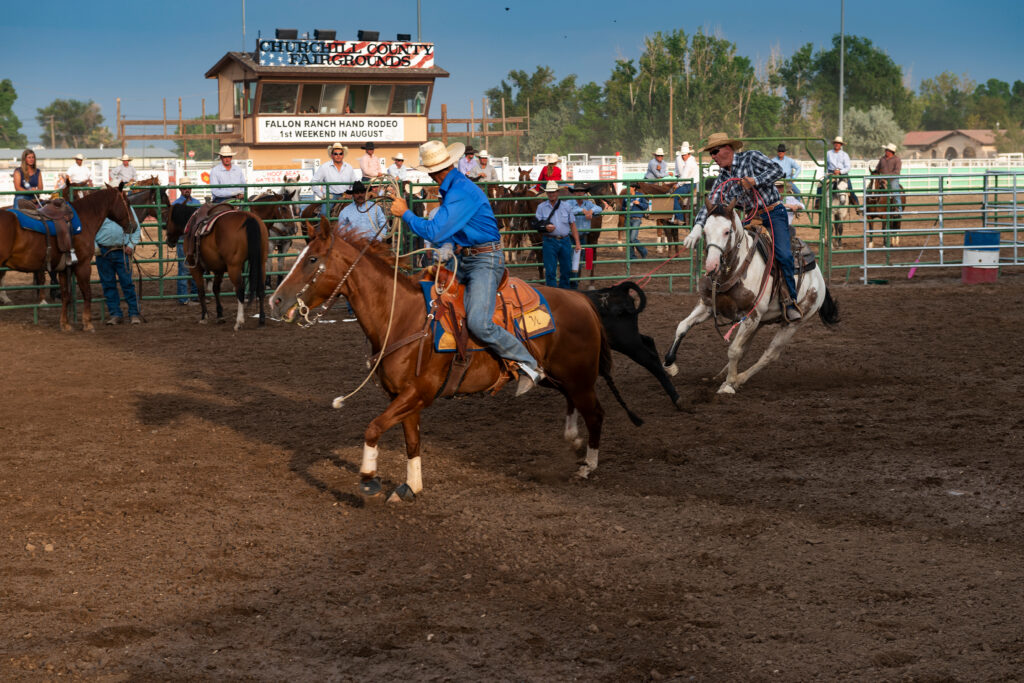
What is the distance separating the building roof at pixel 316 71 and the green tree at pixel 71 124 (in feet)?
331

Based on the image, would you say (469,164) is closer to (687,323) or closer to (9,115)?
(687,323)

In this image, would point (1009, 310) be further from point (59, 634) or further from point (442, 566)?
point (59, 634)

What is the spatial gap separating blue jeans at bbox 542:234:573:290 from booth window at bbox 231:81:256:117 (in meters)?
24.9

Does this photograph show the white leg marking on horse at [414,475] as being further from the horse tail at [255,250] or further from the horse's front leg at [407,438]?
the horse tail at [255,250]

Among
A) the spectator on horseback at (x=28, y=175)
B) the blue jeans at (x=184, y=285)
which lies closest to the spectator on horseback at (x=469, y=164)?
the blue jeans at (x=184, y=285)

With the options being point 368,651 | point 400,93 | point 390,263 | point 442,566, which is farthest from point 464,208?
point 400,93

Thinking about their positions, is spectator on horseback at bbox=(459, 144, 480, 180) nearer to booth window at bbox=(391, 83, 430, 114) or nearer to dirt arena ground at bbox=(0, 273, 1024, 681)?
dirt arena ground at bbox=(0, 273, 1024, 681)

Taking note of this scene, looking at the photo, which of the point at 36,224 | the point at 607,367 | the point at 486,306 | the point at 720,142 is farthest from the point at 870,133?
the point at 486,306

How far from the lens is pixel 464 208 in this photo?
18.9 ft

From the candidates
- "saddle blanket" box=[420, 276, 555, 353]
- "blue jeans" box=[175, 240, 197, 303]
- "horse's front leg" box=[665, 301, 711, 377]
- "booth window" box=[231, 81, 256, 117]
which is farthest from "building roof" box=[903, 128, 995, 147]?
"saddle blanket" box=[420, 276, 555, 353]

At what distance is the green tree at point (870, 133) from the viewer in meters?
81.5

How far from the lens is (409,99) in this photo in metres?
37.9

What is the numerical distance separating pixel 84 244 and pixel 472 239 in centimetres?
885

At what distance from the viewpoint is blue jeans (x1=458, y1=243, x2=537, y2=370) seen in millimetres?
5941
